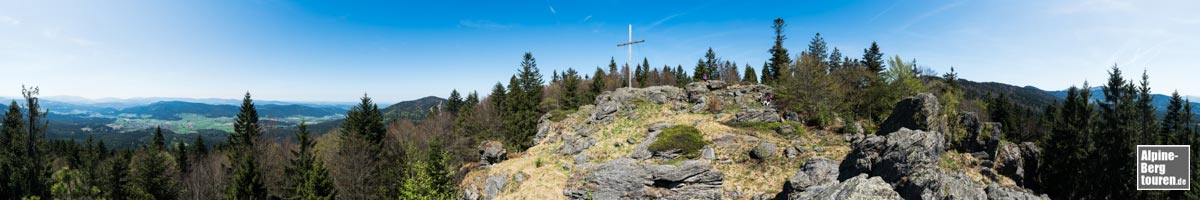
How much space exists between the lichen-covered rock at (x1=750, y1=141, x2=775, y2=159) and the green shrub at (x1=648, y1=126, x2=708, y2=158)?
3.37 m

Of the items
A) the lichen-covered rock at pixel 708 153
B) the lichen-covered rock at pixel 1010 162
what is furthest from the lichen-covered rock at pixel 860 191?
the lichen-covered rock at pixel 1010 162

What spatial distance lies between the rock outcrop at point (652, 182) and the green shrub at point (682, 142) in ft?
5.68

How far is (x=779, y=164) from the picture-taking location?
22406 mm

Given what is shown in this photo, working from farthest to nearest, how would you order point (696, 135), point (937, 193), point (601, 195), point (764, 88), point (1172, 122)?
point (1172, 122) → point (764, 88) → point (696, 135) → point (601, 195) → point (937, 193)

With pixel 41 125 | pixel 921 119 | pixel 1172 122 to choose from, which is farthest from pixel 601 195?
pixel 1172 122

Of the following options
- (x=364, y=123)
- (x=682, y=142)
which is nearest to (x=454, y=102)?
(x=364, y=123)

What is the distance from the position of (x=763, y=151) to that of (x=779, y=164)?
1.20m

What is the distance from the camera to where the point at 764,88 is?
46.3 metres

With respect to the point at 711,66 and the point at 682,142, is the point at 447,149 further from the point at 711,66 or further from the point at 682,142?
the point at 711,66

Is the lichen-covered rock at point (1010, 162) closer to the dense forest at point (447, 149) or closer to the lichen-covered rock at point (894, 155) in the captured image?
the dense forest at point (447, 149)

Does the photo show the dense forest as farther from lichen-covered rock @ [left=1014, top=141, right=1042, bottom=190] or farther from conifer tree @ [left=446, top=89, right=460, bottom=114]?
conifer tree @ [left=446, top=89, right=460, bottom=114]

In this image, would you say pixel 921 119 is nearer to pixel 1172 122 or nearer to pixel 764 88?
pixel 764 88

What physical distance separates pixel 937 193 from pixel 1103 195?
3839 cm

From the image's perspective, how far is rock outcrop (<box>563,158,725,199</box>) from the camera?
2247 cm
